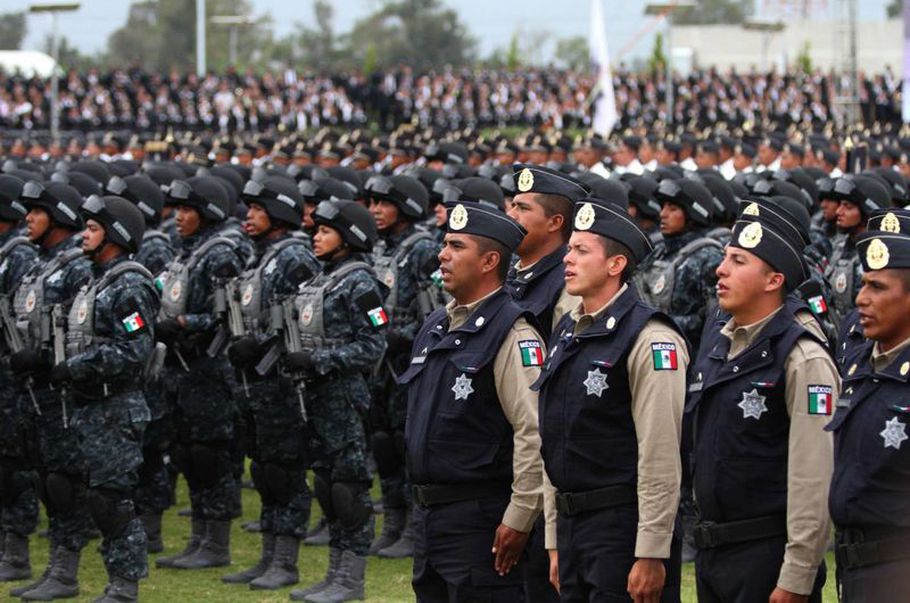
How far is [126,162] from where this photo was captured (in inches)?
607

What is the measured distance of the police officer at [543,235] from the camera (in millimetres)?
6719

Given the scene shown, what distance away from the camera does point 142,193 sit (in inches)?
413

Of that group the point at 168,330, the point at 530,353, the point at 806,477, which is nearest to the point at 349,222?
the point at 168,330

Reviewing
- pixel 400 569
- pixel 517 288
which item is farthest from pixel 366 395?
pixel 517 288

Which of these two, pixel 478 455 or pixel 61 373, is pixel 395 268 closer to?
pixel 61 373

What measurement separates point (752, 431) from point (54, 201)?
17.4ft

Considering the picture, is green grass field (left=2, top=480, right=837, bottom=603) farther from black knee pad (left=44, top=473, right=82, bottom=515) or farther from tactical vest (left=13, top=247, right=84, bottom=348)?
tactical vest (left=13, top=247, right=84, bottom=348)

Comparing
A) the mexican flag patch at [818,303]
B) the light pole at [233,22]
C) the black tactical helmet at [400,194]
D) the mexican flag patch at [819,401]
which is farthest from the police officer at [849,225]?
the light pole at [233,22]

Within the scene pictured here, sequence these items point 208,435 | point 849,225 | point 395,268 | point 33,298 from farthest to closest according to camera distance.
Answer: point 849,225 → point 395,268 → point 208,435 → point 33,298

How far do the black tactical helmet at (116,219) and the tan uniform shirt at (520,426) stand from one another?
3253mm

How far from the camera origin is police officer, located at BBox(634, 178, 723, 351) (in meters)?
9.48

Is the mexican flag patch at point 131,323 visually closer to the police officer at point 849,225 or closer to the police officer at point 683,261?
the police officer at point 683,261

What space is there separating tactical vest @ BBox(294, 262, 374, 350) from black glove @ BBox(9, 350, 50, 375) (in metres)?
1.42

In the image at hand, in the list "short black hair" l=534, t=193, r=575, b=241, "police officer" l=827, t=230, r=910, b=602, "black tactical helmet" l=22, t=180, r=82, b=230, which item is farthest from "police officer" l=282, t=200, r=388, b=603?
"police officer" l=827, t=230, r=910, b=602
